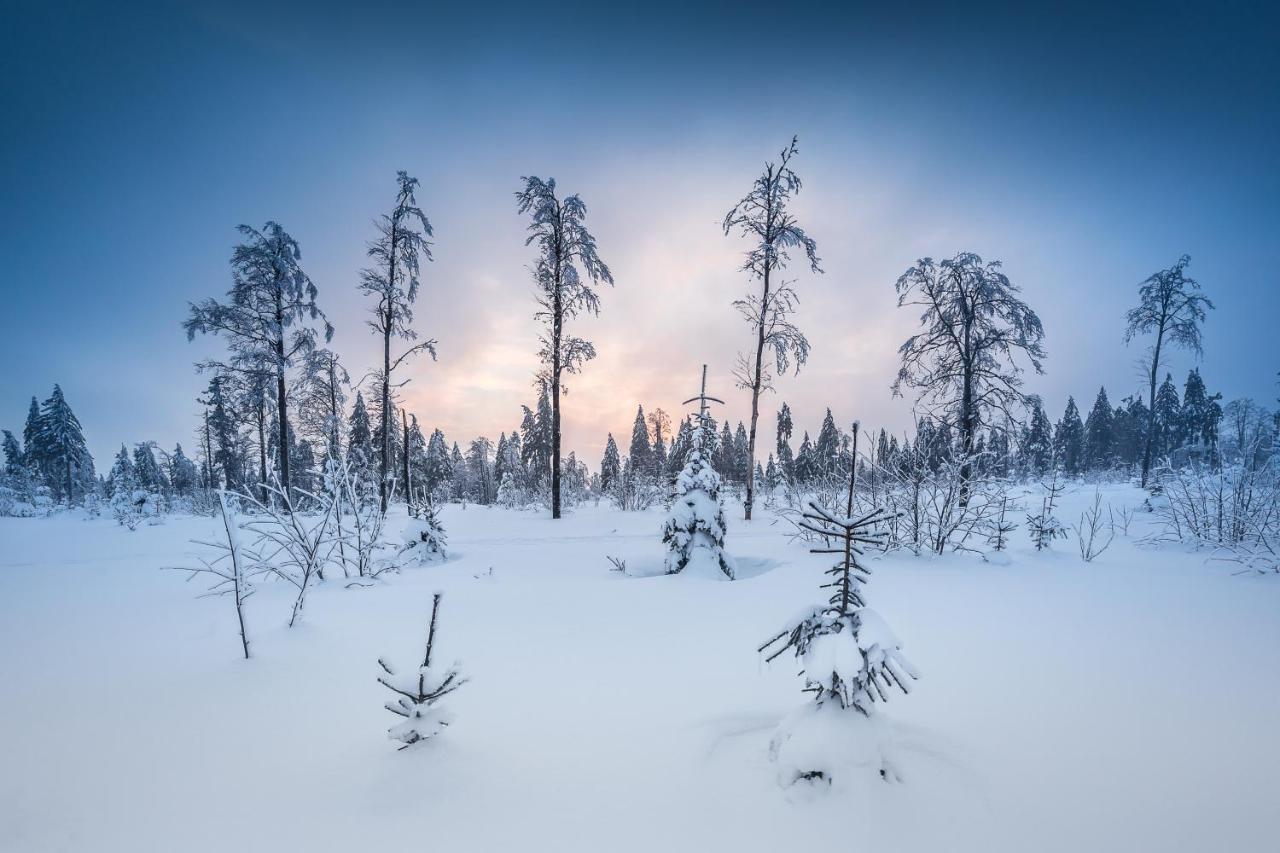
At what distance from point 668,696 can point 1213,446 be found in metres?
11.1

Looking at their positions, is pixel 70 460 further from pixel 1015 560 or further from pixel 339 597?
pixel 1015 560

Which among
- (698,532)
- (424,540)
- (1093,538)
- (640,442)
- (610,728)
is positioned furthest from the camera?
(640,442)

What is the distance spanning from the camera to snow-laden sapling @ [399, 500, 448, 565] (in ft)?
25.4

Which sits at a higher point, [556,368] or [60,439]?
[556,368]

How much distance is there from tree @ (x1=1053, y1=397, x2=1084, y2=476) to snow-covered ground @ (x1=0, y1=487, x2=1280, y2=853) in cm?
6322

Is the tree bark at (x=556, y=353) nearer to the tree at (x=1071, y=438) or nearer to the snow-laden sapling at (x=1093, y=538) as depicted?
the snow-laden sapling at (x=1093, y=538)

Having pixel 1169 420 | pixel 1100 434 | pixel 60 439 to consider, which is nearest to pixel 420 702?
pixel 60 439

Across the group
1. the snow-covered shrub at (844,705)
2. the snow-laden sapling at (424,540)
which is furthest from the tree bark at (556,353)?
the snow-covered shrub at (844,705)

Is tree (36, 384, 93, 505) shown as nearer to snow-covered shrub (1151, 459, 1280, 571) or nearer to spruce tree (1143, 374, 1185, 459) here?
snow-covered shrub (1151, 459, 1280, 571)

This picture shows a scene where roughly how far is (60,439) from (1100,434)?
315 feet

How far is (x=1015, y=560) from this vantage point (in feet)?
21.6

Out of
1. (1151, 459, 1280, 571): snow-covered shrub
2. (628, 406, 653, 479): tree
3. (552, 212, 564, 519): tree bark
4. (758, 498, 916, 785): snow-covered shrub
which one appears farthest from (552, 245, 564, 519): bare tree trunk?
(628, 406, 653, 479): tree

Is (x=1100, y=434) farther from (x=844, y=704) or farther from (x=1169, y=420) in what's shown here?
(x=844, y=704)

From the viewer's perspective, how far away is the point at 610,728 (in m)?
2.27
